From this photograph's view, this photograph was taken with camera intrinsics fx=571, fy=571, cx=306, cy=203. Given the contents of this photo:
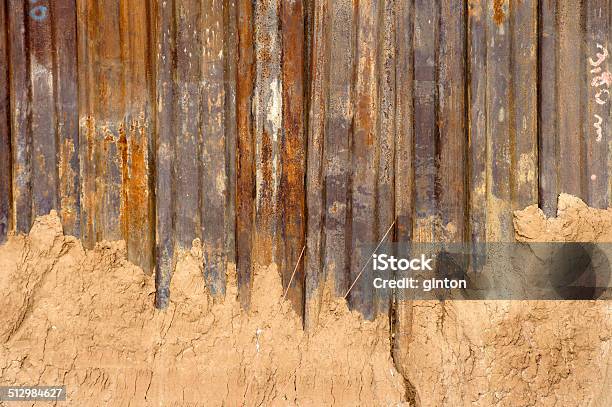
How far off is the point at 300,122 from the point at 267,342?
1.34m

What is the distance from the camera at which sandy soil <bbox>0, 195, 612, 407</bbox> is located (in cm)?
338

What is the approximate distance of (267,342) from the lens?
343cm

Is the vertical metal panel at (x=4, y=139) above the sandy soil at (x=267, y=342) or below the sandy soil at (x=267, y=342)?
above

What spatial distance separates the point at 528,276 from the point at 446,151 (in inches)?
35.3

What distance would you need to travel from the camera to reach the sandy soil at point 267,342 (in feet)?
11.1

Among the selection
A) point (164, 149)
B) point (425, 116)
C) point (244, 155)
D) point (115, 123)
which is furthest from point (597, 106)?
point (115, 123)

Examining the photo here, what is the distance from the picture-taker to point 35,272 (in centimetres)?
346

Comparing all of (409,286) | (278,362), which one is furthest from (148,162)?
(409,286)

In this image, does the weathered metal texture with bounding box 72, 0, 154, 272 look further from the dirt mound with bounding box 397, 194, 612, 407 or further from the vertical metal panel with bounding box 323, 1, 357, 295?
the dirt mound with bounding box 397, 194, 612, 407

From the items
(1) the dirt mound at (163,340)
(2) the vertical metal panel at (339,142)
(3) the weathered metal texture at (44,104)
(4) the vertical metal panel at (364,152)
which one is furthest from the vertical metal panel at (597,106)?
(3) the weathered metal texture at (44,104)

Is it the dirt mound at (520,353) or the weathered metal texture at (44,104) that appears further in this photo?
the weathered metal texture at (44,104)

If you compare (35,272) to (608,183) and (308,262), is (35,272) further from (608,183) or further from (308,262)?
(608,183)

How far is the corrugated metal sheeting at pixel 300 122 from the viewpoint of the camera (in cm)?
344

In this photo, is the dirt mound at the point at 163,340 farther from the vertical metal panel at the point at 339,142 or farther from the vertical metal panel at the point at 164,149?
the vertical metal panel at the point at 339,142
